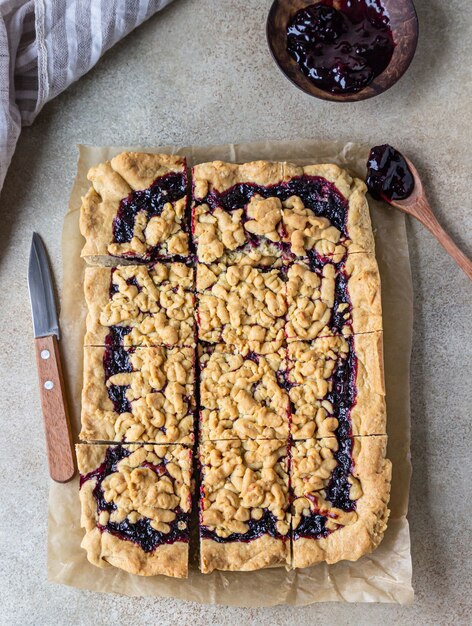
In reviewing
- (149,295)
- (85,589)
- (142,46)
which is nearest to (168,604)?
(85,589)

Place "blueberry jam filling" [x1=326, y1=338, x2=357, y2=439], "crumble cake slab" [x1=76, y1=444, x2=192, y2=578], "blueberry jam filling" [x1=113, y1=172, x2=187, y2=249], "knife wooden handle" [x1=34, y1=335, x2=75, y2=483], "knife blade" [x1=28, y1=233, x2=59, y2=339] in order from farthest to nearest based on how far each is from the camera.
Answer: "knife blade" [x1=28, y1=233, x2=59, y2=339]
"knife wooden handle" [x1=34, y1=335, x2=75, y2=483]
"blueberry jam filling" [x1=113, y1=172, x2=187, y2=249]
"blueberry jam filling" [x1=326, y1=338, x2=357, y2=439]
"crumble cake slab" [x1=76, y1=444, x2=192, y2=578]

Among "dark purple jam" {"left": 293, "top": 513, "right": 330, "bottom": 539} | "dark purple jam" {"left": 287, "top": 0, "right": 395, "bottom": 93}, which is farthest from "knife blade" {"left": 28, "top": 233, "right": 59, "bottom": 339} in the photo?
"dark purple jam" {"left": 287, "top": 0, "right": 395, "bottom": 93}

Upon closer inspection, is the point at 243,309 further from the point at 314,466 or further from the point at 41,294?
the point at 41,294

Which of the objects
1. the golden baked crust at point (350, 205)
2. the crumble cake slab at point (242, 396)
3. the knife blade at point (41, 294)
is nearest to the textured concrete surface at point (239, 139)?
the knife blade at point (41, 294)

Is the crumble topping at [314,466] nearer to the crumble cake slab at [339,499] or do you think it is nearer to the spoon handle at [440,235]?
the crumble cake slab at [339,499]

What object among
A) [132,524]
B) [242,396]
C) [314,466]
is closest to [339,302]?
[242,396]

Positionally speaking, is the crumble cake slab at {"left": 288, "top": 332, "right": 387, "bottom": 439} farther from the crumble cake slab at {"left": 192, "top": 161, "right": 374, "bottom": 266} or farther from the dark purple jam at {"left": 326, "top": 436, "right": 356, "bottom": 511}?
the crumble cake slab at {"left": 192, "top": 161, "right": 374, "bottom": 266}

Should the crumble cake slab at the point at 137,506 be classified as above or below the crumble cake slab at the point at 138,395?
below
